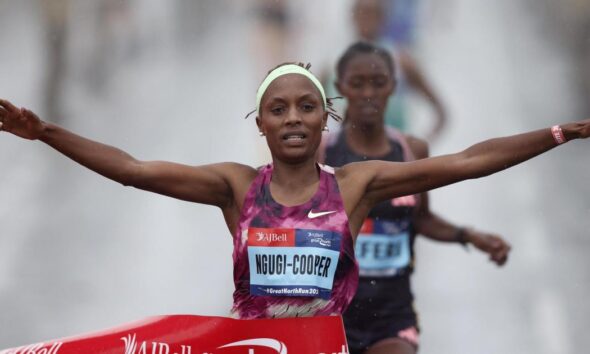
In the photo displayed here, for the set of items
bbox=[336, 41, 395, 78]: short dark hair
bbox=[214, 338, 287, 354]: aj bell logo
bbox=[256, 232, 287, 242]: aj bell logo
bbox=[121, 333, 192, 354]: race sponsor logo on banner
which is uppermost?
bbox=[336, 41, 395, 78]: short dark hair

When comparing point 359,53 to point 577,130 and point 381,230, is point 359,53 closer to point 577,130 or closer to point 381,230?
point 381,230

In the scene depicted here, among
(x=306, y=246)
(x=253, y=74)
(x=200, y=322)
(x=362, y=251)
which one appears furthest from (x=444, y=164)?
(x=253, y=74)

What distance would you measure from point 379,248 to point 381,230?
3.6 inches

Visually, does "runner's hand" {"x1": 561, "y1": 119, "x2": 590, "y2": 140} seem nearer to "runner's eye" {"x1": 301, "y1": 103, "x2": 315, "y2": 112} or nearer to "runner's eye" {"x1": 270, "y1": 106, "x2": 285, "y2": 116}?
"runner's eye" {"x1": 301, "y1": 103, "x2": 315, "y2": 112}

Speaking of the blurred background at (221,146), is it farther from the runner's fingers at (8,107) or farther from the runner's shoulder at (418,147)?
the runner's fingers at (8,107)

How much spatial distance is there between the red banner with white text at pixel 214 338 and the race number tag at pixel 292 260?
164mm

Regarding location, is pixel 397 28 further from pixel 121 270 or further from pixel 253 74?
pixel 121 270

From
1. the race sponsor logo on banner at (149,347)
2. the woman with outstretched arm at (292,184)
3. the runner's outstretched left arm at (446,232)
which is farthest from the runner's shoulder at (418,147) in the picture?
the race sponsor logo on banner at (149,347)

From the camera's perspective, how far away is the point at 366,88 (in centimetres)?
692

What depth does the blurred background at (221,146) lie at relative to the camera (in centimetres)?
973

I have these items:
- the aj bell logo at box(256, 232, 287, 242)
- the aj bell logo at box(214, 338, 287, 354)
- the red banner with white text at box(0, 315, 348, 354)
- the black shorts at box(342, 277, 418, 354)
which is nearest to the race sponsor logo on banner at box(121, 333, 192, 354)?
the red banner with white text at box(0, 315, 348, 354)

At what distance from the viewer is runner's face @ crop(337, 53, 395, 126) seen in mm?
6836

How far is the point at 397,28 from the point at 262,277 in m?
6.76

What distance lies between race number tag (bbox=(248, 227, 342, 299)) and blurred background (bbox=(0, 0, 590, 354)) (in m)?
5.01
